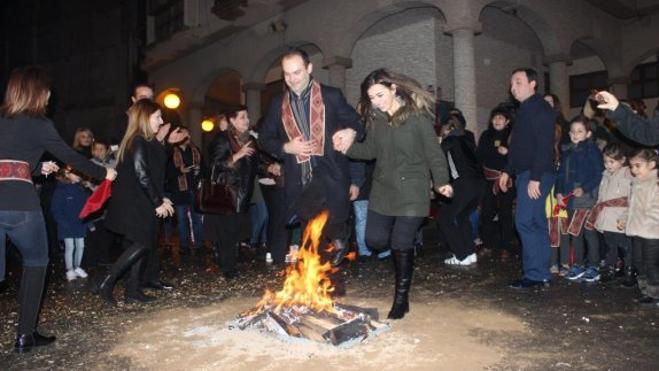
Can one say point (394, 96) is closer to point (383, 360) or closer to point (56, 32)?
point (383, 360)

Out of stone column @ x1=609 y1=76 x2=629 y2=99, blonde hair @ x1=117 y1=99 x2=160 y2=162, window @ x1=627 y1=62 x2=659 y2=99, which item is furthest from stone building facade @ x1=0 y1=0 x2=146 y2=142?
window @ x1=627 y1=62 x2=659 y2=99

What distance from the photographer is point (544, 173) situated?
213 inches

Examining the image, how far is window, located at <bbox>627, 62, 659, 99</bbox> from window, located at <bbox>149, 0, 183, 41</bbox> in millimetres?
15984

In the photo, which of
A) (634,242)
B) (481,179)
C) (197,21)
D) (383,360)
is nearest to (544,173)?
(634,242)

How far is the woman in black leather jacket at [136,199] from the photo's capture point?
5.24m

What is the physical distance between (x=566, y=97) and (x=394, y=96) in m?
10.5

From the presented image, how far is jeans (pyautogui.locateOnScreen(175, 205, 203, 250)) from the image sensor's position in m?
9.71

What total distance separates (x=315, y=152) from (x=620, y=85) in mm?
15429

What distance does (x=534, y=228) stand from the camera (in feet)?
18.4

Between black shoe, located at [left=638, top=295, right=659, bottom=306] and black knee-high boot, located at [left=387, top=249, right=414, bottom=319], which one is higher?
black knee-high boot, located at [left=387, top=249, right=414, bottom=319]

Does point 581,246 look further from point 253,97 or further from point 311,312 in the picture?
point 253,97

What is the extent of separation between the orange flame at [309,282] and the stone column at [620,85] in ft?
49.7

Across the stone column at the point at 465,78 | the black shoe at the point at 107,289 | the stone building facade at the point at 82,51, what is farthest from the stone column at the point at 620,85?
the stone building facade at the point at 82,51

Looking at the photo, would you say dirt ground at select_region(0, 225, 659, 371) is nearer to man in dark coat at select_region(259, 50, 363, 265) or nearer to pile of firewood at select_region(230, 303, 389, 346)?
pile of firewood at select_region(230, 303, 389, 346)
